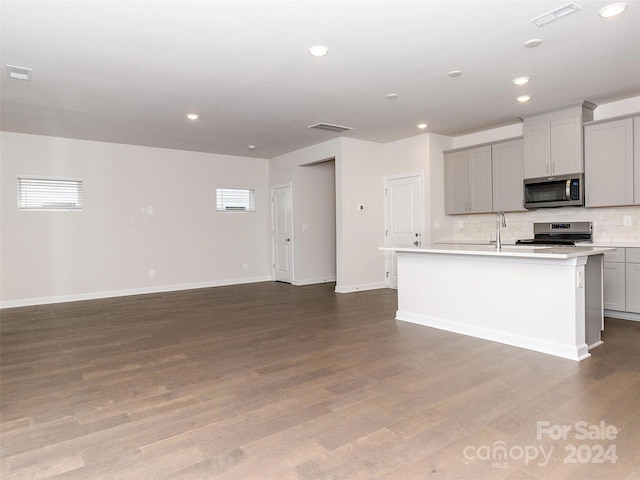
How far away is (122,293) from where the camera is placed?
710cm

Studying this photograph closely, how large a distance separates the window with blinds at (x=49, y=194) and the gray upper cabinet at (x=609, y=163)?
7.59 m

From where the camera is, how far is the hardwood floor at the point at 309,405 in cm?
192

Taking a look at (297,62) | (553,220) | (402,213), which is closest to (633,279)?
(553,220)

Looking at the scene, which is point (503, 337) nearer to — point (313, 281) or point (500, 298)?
point (500, 298)

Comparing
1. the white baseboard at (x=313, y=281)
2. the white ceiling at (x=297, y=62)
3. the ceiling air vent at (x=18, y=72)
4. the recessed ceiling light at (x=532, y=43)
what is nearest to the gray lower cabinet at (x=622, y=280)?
the white ceiling at (x=297, y=62)

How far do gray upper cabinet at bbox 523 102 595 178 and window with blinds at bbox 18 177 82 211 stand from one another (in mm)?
7041

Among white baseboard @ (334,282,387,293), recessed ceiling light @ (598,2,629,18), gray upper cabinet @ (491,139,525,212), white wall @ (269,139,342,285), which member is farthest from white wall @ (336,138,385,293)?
recessed ceiling light @ (598,2,629,18)

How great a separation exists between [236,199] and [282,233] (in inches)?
47.2

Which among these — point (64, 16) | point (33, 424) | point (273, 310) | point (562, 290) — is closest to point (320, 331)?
point (273, 310)

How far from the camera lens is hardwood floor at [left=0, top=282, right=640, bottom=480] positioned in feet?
6.31

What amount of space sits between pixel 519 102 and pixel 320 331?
12.2 feet

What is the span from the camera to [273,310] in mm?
5598

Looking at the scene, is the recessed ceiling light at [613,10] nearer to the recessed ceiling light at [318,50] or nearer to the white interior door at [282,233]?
the recessed ceiling light at [318,50]

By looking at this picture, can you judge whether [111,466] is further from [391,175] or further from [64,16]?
[391,175]
